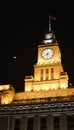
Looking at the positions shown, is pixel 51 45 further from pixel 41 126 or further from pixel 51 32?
pixel 41 126

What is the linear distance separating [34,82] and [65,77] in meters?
8.23

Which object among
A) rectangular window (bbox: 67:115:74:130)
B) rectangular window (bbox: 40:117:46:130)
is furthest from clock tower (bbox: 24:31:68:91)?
rectangular window (bbox: 67:115:74:130)

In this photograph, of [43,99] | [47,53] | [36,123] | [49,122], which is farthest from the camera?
[47,53]

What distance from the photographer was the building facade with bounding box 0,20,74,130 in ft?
240

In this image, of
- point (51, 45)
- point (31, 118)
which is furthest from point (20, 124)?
point (51, 45)

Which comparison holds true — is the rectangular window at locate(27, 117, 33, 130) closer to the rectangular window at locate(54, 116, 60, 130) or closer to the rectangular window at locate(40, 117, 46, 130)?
the rectangular window at locate(40, 117, 46, 130)

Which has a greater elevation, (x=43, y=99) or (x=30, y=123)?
(x=43, y=99)

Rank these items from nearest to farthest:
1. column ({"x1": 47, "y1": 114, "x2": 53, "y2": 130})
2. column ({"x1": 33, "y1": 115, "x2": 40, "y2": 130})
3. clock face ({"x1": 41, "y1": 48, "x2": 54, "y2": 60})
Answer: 1. column ({"x1": 47, "y1": 114, "x2": 53, "y2": 130})
2. column ({"x1": 33, "y1": 115, "x2": 40, "y2": 130})
3. clock face ({"x1": 41, "y1": 48, "x2": 54, "y2": 60})

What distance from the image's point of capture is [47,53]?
327 ft

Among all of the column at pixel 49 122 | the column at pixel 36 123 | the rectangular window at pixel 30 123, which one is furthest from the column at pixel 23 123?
the column at pixel 49 122

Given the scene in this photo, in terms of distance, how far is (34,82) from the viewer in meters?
93.4

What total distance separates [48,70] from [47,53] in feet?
20.2

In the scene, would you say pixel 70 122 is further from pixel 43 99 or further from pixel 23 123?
pixel 43 99

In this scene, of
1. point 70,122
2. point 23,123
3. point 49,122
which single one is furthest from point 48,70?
Answer: point 70,122
